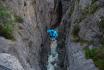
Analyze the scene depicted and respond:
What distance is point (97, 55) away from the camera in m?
15.9

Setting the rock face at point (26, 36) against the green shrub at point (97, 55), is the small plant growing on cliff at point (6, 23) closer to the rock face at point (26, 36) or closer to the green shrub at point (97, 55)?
the rock face at point (26, 36)

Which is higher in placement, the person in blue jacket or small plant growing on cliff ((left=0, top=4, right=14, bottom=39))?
small plant growing on cliff ((left=0, top=4, right=14, bottom=39))

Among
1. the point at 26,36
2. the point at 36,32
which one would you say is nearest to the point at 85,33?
the point at 26,36

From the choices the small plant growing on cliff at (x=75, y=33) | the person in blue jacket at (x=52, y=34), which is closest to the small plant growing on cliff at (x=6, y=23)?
the small plant growing on cliff at (x=75, y=33)

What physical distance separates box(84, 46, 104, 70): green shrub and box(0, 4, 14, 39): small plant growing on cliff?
470cm

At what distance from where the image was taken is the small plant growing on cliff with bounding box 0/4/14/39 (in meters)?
15.9

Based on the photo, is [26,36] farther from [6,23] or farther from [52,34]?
Answer: [52,34]

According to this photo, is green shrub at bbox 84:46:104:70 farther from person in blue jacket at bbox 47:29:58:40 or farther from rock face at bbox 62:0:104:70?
person in blue jacket at bbox 47:29:58:40

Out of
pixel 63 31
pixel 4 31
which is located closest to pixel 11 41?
pixel 4 31

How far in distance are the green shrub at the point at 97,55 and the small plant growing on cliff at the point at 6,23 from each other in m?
4.70

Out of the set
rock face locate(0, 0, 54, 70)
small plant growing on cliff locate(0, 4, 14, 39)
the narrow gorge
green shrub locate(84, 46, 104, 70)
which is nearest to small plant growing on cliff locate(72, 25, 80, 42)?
the narrow gorge

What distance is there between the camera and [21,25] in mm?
19484

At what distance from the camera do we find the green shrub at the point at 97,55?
49.0ft

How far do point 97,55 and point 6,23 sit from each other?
5.77m
